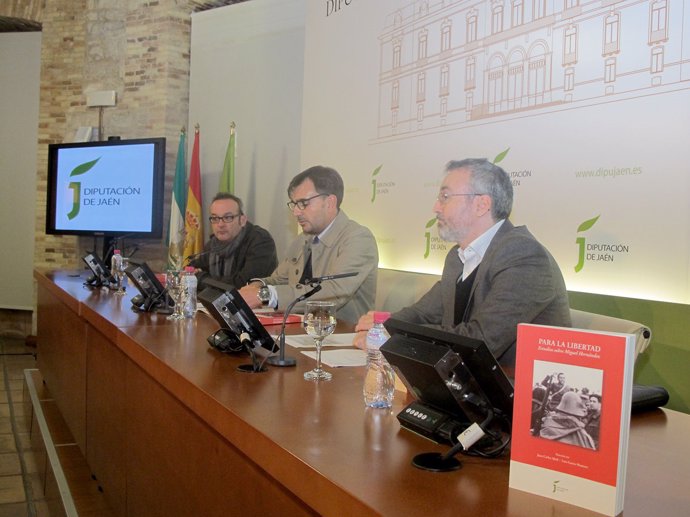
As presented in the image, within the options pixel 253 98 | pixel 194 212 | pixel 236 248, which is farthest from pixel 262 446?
pixel 194 212

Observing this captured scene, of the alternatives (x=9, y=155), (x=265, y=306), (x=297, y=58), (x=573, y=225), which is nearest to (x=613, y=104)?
(x=573, y=225)

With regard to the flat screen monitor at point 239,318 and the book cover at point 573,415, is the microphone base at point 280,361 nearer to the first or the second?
the flat screen monitor at point 239,318

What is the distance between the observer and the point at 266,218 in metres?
5.68

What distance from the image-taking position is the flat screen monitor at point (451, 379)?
109 cm

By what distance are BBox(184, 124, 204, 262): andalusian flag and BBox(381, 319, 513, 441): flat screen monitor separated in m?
5.04

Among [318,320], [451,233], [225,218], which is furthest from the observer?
[225,218]

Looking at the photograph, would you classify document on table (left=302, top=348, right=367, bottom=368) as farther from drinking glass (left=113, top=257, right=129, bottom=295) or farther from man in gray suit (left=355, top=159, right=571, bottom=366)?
drinking glass (left=113, top=257, right=129, bottom=295)

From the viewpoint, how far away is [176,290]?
281 centimetres

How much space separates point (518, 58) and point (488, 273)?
4.92 feet

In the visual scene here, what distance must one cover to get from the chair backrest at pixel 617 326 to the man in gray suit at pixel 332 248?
1.12 metres

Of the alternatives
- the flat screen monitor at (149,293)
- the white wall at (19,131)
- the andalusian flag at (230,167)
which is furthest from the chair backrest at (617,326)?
the white wall at (19,131)

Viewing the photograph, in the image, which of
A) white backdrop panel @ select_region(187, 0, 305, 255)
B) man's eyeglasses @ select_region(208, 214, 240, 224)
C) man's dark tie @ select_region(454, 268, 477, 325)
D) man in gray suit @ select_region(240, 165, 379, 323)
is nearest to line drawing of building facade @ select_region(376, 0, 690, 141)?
man in gray suit @ select_region(240, 165, 379, 323)

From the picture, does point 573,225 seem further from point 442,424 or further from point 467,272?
point 442,424

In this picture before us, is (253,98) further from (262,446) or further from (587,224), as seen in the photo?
(262,446)
